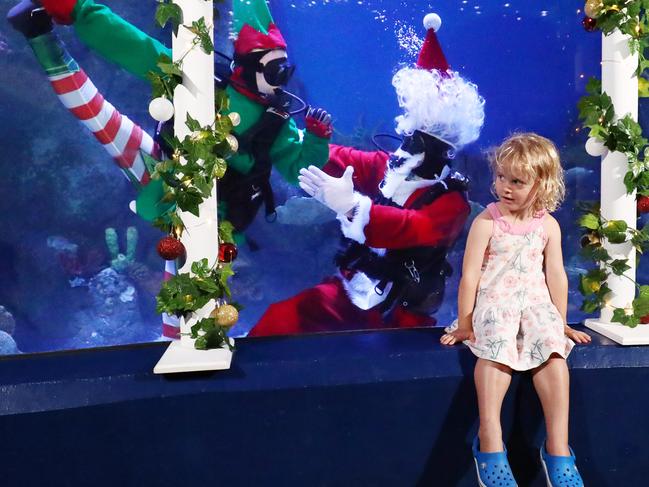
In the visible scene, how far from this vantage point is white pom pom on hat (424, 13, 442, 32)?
3.21 meters

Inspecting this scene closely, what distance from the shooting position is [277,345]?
2.57m

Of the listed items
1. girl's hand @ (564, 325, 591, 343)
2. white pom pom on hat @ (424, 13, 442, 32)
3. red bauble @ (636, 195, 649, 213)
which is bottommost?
girl's hand @ (564, 325, 591, 343)

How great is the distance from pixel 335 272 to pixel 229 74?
1.11 meters

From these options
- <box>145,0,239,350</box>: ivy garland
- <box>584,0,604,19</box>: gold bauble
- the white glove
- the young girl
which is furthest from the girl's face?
the white glove

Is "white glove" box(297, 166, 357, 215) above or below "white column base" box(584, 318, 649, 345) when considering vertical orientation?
above

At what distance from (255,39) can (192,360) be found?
1.61m

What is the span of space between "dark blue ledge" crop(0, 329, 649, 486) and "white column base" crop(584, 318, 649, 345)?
4cm

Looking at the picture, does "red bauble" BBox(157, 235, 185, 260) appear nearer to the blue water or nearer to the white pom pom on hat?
the blue water

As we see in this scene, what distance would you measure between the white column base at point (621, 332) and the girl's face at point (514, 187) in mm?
669

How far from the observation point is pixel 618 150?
256 centimetres

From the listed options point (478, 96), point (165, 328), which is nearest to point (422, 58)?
point (478, 96)

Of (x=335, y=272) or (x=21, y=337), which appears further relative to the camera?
(x=335, y=272)

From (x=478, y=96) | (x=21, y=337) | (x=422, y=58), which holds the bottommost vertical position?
(x=21, y=337)

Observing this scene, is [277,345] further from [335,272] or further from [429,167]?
[429,167]
